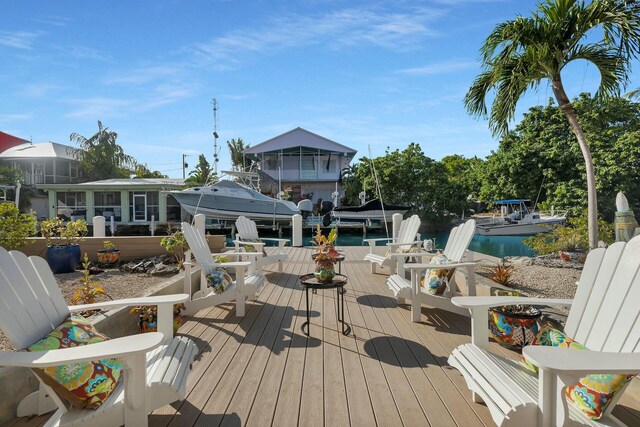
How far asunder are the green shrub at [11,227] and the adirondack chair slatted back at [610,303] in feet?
22.6

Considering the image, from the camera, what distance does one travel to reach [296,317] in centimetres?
352

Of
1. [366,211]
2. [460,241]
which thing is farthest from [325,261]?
[366,211]

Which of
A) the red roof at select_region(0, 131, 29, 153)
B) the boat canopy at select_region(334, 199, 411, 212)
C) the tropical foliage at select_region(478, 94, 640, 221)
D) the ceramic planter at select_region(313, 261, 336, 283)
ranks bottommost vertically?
the ceramic planter at select_region(313, 261, 336, 283)

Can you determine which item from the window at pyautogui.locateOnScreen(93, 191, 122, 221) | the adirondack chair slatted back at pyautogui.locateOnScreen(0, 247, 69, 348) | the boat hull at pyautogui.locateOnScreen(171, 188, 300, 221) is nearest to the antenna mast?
the window at pyautogui.locateOnScreen(93, 191, 122, 221)

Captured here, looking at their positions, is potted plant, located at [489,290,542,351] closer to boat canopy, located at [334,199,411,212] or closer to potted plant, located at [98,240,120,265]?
potted plant, located at [98,240,120,265]

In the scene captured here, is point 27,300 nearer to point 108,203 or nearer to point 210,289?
point 210,289

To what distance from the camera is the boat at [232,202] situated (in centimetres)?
1717

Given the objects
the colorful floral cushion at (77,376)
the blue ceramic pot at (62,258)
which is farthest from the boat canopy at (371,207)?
the colorful floral cushion at (77,376)

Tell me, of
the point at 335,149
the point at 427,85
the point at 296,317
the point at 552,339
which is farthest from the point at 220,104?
the point at 552,339

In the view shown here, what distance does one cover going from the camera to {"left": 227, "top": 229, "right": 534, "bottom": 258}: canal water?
14.2 meters

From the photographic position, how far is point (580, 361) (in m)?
1.10

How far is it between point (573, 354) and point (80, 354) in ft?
5.76

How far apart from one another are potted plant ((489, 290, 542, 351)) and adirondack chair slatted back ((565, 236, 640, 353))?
2.74ft

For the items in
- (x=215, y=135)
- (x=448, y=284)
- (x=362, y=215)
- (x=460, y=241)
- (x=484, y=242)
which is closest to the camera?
(x=448, y=284)
